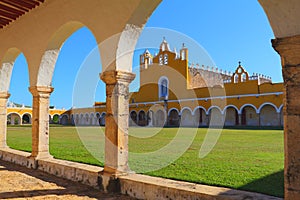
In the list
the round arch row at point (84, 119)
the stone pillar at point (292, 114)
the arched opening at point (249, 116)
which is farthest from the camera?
the round arch row at point (84, 119)

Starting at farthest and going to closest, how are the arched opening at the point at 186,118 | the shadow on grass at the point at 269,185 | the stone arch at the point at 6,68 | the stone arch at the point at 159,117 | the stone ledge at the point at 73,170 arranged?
the stone arch at the point at 159,117
the arched opening at the point at 186,118
the stone arch at the point at 6,68
the stone ledge at the point at 73,170
the shadow on grass at the point at 269,185

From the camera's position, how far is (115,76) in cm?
384

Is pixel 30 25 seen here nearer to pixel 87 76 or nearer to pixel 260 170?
pixel 87 76

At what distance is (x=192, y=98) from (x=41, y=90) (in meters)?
22.9

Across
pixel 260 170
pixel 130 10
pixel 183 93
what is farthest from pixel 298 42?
pixel 183 93

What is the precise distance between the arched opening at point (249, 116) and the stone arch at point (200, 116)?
3.76m

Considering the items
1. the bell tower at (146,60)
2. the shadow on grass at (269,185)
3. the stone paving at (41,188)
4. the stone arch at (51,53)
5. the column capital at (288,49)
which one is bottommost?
the stone paving at (41,188)

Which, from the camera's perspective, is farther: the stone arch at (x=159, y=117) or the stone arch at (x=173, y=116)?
the stone arch at (x=159, y=117)

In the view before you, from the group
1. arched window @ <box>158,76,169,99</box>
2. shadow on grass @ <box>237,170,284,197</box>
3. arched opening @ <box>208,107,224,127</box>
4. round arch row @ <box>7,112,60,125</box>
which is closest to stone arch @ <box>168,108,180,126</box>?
arched window @ <box>158,76,169,99</box>

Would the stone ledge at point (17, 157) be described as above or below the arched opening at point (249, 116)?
below

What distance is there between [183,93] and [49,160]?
24.5m

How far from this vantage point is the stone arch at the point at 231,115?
26.2 m

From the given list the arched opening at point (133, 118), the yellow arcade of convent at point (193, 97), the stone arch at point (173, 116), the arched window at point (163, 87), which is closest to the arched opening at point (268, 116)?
the yellow arcade of convent at point (193, 97)

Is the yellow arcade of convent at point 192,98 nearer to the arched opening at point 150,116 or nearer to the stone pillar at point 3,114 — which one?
the arched opening at point 150,116
